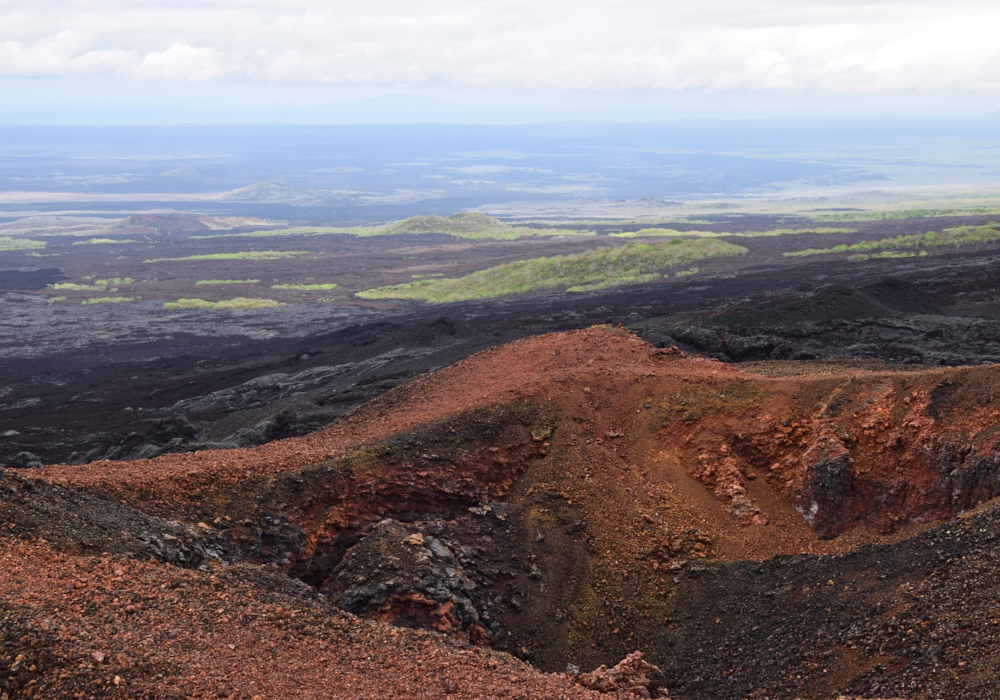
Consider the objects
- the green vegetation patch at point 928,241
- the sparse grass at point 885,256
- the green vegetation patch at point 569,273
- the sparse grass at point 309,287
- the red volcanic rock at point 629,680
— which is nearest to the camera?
the red volcanic rock at point 629,680

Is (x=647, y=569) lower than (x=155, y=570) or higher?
lower

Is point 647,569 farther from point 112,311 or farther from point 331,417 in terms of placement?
point 112,311

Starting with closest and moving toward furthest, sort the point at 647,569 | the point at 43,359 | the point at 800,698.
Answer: the point at 800,698 < the point at 647,569 < the point at 43,359

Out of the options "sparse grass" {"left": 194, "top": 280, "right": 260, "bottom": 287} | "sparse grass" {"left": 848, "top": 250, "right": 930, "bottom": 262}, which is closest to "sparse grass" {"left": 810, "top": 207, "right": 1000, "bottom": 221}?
"sparse grass" {"left": 848, "top": 250, "right": 930, "bottom": 262}

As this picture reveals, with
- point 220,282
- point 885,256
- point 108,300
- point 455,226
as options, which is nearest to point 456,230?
point 455,226

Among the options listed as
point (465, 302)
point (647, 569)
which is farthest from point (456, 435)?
point (465, 302)

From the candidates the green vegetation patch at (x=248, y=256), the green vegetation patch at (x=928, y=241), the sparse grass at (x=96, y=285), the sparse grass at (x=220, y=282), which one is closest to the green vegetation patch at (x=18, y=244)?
the green vegetation patch at (x=248, y=256)

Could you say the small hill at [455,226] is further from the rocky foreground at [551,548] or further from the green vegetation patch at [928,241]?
the rocky foreground at [551,548]
